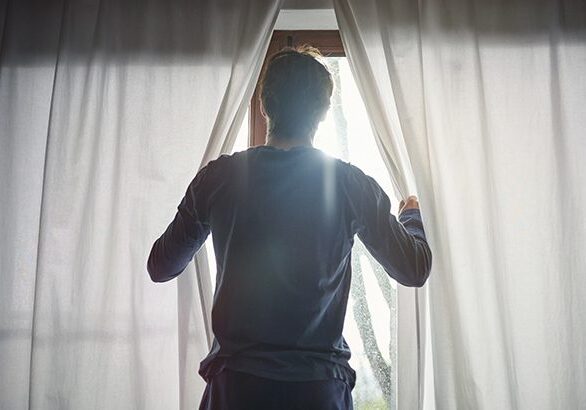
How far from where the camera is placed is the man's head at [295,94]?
1.01 m

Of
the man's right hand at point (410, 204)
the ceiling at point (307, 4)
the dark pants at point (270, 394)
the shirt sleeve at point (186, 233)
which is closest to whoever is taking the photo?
the dark pants at point (270, 394)

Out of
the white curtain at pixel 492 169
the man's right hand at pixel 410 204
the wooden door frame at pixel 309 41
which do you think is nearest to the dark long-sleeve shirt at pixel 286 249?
the man's right hand at pixel 410 204

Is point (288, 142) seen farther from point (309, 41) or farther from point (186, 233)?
Result: point (309, 41)

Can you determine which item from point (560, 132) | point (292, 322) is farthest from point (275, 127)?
point (560, 132)

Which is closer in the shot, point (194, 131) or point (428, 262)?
point (428, 262)

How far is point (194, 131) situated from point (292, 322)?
0.68 meters

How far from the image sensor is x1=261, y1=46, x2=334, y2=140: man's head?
3.33 ft

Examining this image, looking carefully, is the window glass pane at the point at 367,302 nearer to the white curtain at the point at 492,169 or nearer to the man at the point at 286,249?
the white curtain at the point at 492,169

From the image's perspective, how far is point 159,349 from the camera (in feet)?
4.40

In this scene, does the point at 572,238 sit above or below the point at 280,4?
below

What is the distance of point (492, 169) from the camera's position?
53.5 inches

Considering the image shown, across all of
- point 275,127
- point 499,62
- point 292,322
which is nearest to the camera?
point 292,322

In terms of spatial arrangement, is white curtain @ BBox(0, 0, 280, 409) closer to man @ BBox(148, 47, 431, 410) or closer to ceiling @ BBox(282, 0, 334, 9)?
ceiling @ BBox(282, 0, 334, 9)

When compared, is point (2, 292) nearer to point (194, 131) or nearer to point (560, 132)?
point (194, 131)
